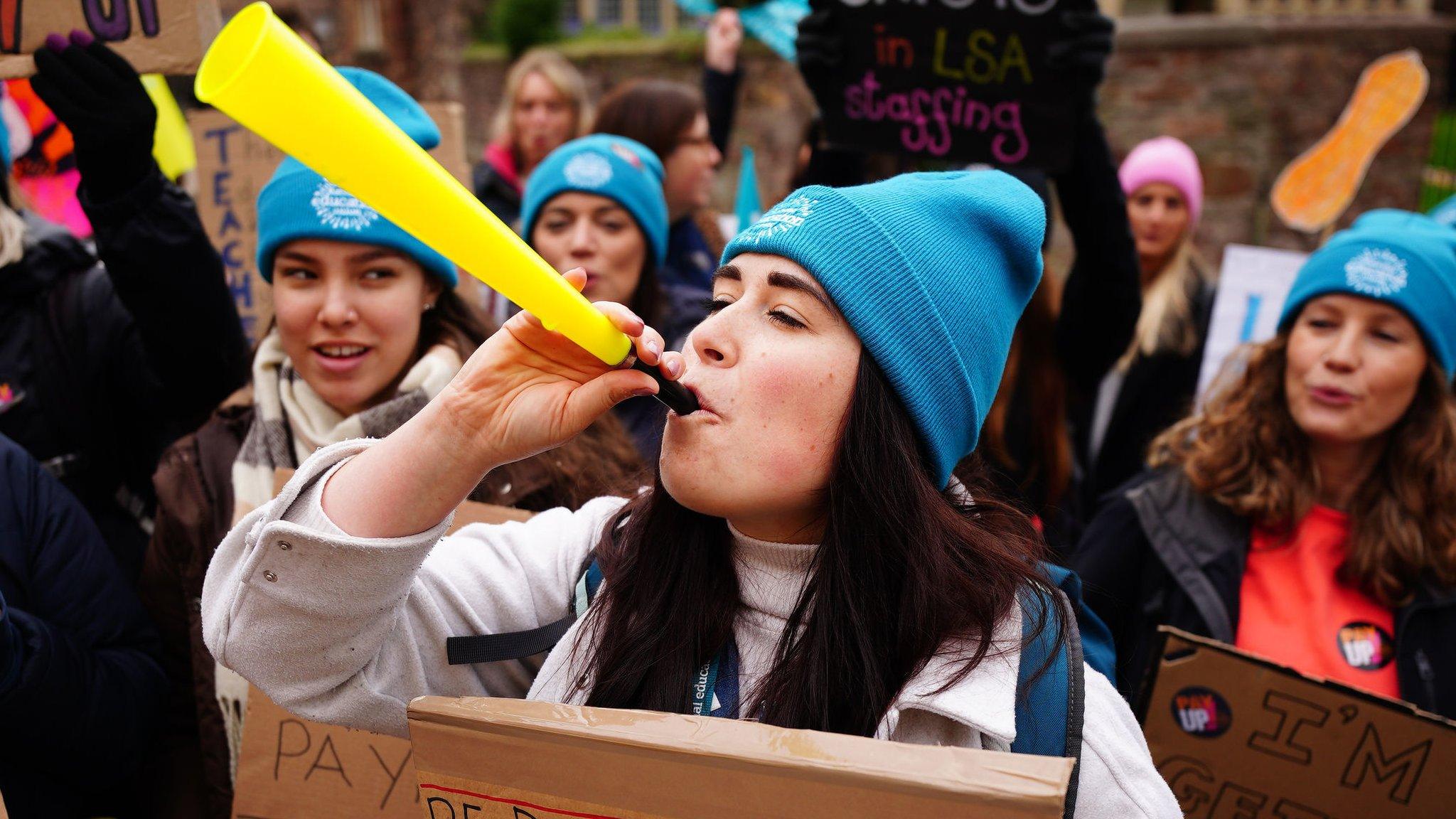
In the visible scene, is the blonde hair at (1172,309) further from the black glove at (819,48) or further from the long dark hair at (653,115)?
the long dark hair at (653,115)

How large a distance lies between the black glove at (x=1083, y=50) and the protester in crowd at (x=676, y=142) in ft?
5.33

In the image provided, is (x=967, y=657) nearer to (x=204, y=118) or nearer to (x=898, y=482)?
(x=898, y=482)

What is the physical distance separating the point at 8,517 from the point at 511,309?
1747 millimetres

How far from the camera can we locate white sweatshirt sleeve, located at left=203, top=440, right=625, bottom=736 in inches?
49.4

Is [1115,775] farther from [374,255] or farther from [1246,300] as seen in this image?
[1246,300]

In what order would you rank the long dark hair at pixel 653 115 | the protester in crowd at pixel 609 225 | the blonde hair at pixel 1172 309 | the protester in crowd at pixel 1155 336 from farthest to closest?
the long dark hair at pixel 653 115 < the blonde hair at pixel 1172 309 < the protester in crowd at pixel 1155 336 < the protester in crowd at pixel 609 225

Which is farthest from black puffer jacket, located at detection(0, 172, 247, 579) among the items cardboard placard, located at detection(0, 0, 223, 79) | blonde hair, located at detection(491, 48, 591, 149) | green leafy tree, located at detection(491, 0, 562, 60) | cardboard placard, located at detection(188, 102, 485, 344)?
green leafy tree, located at detection(491, 0, 562, 60)

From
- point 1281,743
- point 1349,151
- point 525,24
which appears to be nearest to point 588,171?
point 1281,743

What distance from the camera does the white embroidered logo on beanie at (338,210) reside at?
82.7 inches

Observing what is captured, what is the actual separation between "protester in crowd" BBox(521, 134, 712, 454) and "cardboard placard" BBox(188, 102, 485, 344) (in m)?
0.31

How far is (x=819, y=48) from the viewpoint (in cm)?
294

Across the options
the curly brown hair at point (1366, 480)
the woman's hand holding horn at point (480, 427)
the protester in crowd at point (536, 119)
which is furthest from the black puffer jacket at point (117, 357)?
the protester in crowd at point (536, 119)

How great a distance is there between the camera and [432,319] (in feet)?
7.73

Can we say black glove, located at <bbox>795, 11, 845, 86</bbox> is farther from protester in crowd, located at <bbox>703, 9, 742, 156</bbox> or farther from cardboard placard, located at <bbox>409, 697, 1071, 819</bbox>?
cardboard placard, located at <bbox>409, 697, 1071, 819</bbox>
